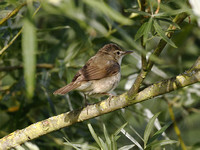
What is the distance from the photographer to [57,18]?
486 cm

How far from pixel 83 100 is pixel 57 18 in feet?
5.12

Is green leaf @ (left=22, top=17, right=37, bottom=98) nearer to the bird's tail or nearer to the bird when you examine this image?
the bird's tail

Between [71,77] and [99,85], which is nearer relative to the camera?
[71,77]

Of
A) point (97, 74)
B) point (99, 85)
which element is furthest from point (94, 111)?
point (97, 74)

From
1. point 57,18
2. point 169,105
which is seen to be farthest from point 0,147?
point 57,18

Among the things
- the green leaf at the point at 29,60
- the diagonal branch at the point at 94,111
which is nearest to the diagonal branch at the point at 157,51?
the diagonal branch at the point at 94,111

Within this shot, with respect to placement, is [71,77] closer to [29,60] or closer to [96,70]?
[96,70]

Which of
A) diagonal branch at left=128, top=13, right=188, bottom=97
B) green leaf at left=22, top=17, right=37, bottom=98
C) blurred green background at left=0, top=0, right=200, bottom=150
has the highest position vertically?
green leaf at left=22, top=17, right=37, bottom=98

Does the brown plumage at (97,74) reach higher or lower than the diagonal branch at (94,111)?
lower

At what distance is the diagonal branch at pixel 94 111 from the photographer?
7.89 ft

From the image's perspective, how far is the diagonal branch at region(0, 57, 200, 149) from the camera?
2.40 metres

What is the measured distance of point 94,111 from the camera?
2664 millimetres

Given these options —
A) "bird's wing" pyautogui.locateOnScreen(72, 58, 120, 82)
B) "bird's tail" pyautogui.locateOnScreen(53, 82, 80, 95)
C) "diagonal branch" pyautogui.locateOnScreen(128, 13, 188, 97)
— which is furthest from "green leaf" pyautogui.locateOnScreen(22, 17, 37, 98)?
"bird's wing" pyautogui.locateOnScreen(72, 58, 120, 82)

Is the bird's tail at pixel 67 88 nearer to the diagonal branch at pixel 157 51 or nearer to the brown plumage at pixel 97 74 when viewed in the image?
the brown plumage at pixel 97 74
